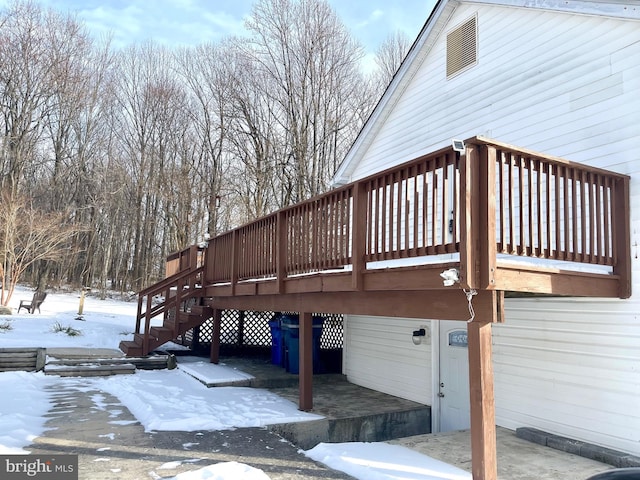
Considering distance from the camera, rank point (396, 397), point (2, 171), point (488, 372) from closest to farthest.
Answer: point (488, 372) < point (396, 397) < point (2, 171)

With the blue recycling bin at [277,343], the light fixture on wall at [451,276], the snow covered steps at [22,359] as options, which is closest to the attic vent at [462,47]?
the light fixture on wall at [451,276]

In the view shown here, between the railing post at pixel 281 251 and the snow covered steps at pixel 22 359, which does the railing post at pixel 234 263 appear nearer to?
the railing post at pixel 281 251

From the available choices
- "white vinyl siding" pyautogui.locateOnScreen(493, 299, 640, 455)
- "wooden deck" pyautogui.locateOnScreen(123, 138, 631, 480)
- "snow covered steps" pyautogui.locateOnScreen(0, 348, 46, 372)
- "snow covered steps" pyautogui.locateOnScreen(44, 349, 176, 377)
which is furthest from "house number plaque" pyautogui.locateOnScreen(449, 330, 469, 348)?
"snow covered steps" pyautogui.locateOnScreen(0, 348, 46, 372)

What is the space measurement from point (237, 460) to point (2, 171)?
24.1m

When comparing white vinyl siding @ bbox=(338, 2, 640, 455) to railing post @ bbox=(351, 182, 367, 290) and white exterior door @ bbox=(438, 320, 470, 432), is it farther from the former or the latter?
railing post @ bbox=(351, 182, 367, 290)

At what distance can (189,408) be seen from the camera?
632cm

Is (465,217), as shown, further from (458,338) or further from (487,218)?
(458,338)

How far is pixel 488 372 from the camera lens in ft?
12.8

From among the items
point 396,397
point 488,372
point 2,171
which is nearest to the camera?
point 488,372

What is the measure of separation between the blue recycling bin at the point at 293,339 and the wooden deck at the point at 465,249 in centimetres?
205

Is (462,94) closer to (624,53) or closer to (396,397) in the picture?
(624,53)

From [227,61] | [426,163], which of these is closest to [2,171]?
[227,61]

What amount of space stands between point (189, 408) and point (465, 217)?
454cm

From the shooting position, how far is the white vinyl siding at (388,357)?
7.70 metres
